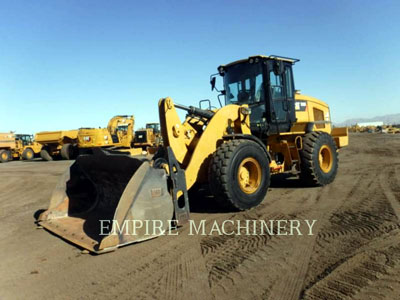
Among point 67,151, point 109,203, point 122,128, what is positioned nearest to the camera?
point 109,203

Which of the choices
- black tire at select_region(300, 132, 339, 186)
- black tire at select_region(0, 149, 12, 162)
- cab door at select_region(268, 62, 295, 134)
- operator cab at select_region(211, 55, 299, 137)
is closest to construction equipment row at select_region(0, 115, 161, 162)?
black tire at select_region(0, 149, 12, 162)

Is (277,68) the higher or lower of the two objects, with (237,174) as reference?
higher

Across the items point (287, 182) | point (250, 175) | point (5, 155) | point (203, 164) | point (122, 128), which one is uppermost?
point (122, 128)

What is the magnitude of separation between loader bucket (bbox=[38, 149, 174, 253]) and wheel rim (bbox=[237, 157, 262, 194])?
165cm

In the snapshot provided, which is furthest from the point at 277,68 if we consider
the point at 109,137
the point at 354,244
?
the point at 109,137

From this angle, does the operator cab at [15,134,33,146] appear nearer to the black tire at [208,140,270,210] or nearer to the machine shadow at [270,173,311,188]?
the machine shadow at [270,173,311,188]

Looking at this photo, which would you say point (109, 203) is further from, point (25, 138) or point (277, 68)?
point (25, 138)

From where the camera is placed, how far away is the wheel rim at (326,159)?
24.9 ft

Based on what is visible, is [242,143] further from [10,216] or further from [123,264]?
[10,216]

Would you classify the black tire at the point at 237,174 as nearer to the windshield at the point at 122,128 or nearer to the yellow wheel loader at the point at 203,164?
the yellow wheel loader at the point at 203,164

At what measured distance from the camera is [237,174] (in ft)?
17.2

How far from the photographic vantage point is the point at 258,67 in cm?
→ 686

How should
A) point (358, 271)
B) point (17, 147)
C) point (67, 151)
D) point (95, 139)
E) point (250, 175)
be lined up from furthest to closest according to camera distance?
point (17, 147), point (67, 151), point (95, 139), point (250, 175), point (358, 271)

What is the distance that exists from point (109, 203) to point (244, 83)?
379 cm
